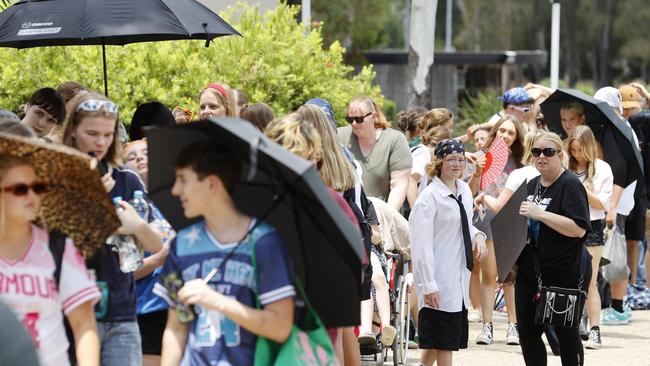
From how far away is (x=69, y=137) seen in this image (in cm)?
557

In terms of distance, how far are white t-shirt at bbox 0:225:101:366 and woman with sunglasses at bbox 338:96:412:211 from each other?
6.10 metres

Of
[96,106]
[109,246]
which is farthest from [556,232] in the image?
[109,246]

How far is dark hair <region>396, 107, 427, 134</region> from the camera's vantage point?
13.1 m

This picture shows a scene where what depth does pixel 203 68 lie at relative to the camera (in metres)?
13.3

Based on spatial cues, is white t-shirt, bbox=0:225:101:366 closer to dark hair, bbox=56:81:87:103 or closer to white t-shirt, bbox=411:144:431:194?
dark hair, bbox=56:81:87:103

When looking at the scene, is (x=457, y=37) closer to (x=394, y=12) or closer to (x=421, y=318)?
(x=394, y=12)

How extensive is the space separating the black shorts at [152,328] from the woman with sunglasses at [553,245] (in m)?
3.37

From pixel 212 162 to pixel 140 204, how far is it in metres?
1.08

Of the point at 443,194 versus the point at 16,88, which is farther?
the point at 16,88

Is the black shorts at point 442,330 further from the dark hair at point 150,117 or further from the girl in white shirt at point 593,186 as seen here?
the girl in white shirt at point 593,186

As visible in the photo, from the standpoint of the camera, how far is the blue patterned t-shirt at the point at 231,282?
4.65 m

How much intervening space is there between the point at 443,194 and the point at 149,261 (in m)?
3.25

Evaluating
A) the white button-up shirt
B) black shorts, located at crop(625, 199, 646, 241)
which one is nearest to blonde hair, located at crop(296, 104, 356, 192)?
the white button-up shirt

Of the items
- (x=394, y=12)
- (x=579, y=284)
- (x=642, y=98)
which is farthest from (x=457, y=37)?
(x=579, y=284)
